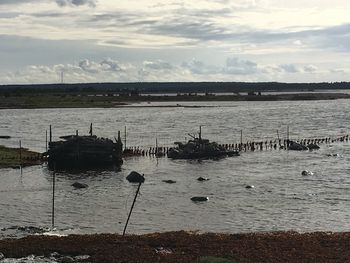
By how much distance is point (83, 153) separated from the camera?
68.8 meters

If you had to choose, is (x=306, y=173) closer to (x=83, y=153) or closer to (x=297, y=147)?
(x=297, y=147)

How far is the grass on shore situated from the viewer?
64088 mm

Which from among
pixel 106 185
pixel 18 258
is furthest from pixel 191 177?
pixel 18 258

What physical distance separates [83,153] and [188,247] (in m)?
41.2

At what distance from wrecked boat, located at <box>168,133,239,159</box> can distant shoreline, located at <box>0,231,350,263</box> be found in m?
41.6

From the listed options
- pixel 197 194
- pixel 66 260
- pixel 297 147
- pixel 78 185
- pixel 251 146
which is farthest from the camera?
pixel 251 146

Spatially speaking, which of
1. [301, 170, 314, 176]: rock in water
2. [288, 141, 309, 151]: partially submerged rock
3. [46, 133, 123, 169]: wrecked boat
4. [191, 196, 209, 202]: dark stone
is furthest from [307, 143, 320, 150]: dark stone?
[191, 196, 209, 202]: dark stone

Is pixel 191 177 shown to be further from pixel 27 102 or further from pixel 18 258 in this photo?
pixel 27 102

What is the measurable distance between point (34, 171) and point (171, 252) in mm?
36607

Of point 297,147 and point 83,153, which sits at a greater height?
point 83,153

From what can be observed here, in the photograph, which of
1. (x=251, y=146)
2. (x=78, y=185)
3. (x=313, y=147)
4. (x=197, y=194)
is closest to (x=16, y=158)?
(x=78, y=185)

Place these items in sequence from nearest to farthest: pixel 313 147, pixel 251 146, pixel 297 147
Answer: pixel 297 147
pixel 251 146
pixel 313 147

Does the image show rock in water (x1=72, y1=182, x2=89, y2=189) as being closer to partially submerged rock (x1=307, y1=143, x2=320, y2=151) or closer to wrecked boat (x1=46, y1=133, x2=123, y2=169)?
wrecked boat (x1=46, y1=133, x2=123, y2=169)

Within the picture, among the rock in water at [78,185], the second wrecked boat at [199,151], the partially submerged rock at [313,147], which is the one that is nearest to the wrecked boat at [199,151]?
the second wrecked boat at [199,151]
